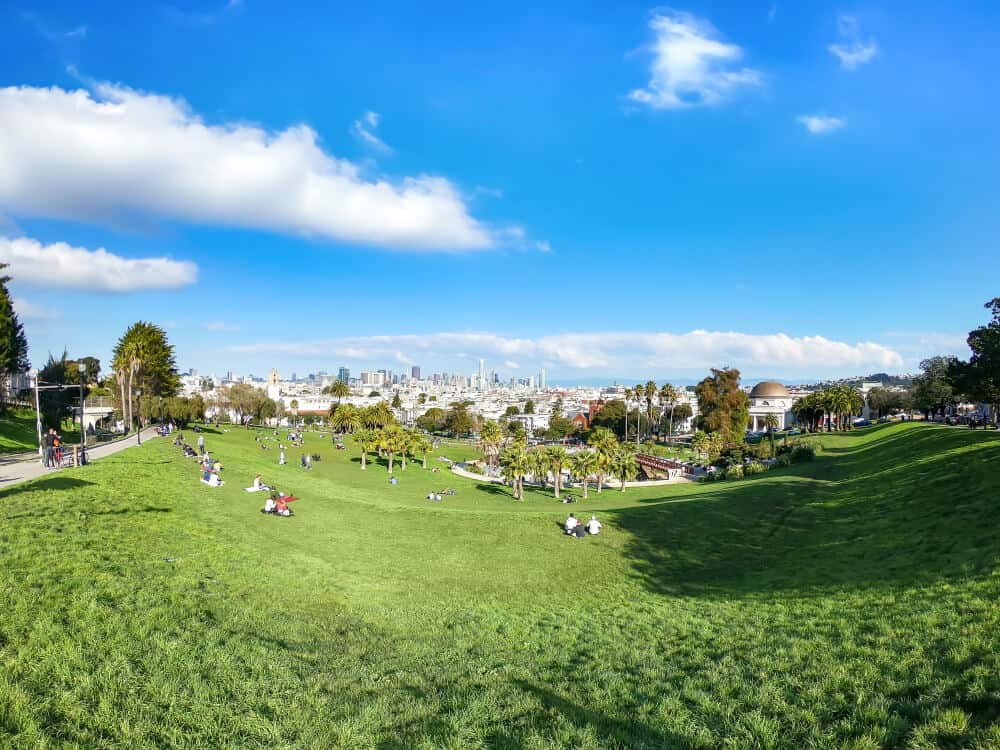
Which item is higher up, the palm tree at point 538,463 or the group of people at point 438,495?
the palm tree at point 538,463

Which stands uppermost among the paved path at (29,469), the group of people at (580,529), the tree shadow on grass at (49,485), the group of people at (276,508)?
the tree shadow on grass at (49,485)

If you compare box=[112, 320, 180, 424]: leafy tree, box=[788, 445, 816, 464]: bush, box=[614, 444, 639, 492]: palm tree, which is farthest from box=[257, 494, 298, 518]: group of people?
box=[788, 445, 816, 464]: bush

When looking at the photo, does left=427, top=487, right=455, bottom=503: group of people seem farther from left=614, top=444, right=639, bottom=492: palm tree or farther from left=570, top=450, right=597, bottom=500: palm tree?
left=614, top=444, right=639, bottom=492: palm tree

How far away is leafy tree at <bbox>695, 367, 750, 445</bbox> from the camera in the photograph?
270 ft

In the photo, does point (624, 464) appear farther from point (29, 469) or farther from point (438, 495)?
point (29, 469)

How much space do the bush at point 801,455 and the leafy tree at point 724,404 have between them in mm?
28201

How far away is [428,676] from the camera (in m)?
8.73

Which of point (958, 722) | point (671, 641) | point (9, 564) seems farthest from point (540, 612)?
point (9, 564)

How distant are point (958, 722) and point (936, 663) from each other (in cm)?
215

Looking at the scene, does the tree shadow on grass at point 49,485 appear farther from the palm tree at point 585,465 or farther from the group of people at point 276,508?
the palm tree at point 585,465

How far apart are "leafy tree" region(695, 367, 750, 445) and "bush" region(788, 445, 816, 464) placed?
92.5ft

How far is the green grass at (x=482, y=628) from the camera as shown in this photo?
656 cm

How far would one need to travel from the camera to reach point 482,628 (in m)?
11.7

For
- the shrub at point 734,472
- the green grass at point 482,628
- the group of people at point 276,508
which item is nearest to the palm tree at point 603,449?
the shrub at point 734,472
